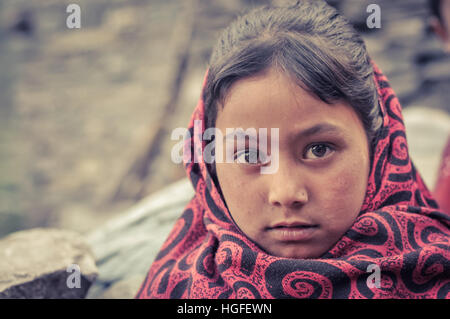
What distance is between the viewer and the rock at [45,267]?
5.39 ft

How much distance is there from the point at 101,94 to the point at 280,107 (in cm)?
463

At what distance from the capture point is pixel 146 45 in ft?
17.7

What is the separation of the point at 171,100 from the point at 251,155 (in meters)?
4.04

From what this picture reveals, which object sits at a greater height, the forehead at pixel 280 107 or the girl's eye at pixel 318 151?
the forehead at pixel 280 107

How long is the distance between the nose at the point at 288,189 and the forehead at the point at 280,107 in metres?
0.12

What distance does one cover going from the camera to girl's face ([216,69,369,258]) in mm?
1234

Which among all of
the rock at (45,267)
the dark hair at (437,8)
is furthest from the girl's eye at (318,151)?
the dark hair at (437,8)

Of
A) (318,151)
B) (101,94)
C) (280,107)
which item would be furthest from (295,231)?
(101,94)

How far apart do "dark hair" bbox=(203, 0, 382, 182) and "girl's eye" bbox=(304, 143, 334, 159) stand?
5.2 inches

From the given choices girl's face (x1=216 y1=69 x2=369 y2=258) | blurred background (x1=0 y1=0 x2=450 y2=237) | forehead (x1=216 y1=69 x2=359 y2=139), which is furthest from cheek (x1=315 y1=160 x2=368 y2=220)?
blurred background (x1=0 y1=0 x2=450 y2=237)

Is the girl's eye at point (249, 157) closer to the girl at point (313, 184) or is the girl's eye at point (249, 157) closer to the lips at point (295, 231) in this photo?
the girl at point (313, 184)

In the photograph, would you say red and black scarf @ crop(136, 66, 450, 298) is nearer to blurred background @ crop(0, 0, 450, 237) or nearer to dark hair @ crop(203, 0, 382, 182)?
dark hair @ crop(203, 0, 382, 182)
